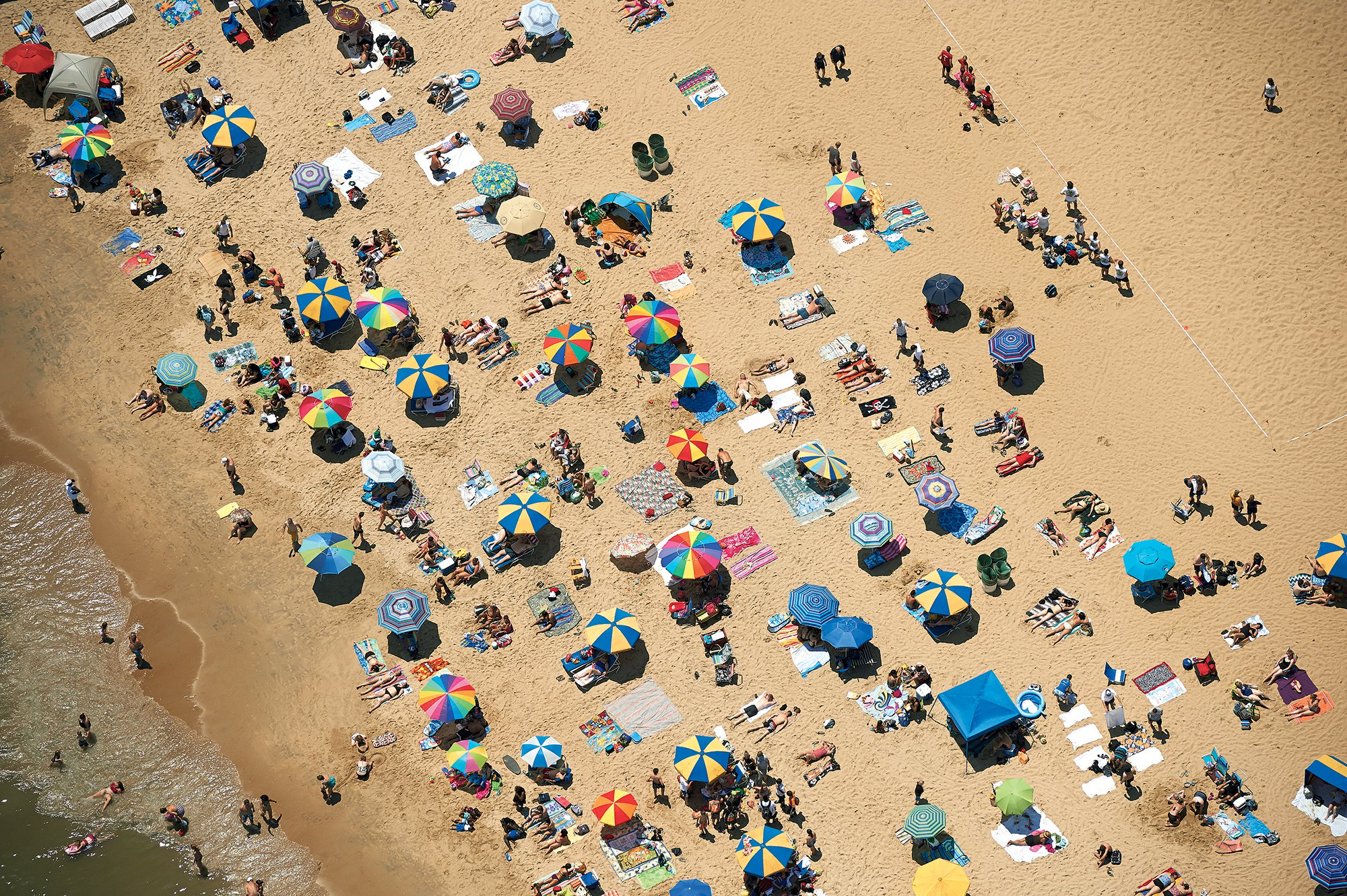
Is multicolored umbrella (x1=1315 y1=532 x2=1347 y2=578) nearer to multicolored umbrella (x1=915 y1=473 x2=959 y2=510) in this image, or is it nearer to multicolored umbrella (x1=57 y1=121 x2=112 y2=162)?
multicolored umbrella (x1=915 y1=473 x2=959 y2=510)

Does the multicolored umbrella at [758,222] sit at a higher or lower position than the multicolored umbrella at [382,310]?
lower

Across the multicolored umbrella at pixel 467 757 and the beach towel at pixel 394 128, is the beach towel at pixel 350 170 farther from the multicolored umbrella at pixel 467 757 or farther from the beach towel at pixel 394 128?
the multicolored umbrella at pixel 467 757

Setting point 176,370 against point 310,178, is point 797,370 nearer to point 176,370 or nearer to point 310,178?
point 310,178

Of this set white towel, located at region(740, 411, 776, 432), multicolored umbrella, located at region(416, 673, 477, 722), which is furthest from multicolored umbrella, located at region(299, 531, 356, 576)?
white towel, located at region(740, 411, 776, 432)

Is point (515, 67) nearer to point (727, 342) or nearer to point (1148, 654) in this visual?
point (727, 342)

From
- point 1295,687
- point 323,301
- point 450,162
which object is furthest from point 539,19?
point 1295,687

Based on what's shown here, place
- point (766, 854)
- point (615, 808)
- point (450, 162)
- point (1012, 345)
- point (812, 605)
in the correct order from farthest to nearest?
1. point (450, 162)
2. point (1012, 345)
3. point (812, 605)
4. point (615, 808)
5. point (766, 854)

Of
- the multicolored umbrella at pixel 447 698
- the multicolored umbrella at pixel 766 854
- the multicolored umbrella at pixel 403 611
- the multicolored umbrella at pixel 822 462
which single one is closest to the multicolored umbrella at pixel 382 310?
the multicolored umbrella at pixel 403 611
